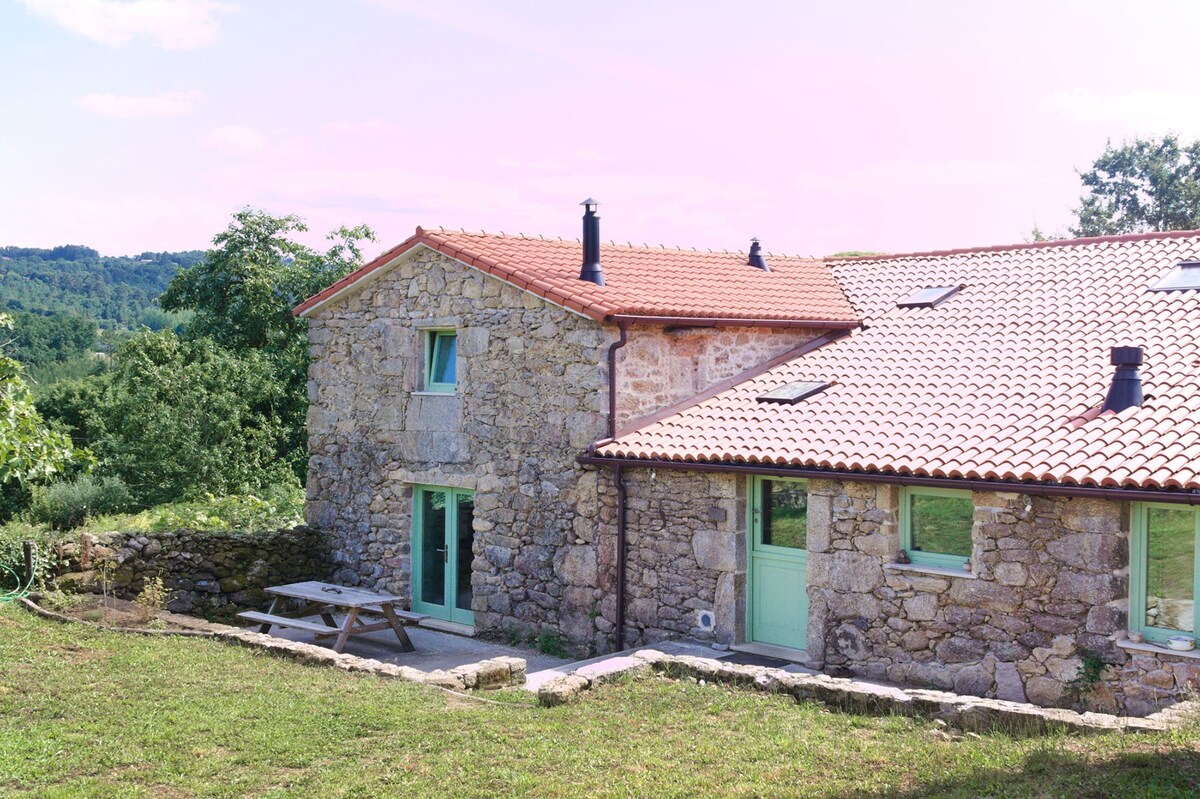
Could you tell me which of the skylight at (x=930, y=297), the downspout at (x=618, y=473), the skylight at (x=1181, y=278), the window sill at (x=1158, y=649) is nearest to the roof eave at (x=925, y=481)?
the downspout at (x=618, y=473)

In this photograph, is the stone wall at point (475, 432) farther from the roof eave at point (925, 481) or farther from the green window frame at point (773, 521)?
the green window frame at point (773, 521)

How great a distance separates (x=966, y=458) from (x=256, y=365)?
63.5 ft

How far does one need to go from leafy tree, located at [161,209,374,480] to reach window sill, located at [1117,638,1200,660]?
21.6 metres

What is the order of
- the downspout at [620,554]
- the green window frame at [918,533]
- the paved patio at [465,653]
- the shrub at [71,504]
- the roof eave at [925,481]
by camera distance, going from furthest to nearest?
the shrub at [71,504]
the downspout at [620,554]
the paved patio at [465,653]
the green window frame at [918,533]
the roof eave at [925,481]

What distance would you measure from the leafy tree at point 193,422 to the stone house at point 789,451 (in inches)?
359

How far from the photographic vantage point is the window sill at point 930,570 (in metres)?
9.48

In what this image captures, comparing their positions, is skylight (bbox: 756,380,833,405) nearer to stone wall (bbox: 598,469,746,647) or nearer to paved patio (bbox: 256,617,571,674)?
stone wall (bbox: 598,469,746,647)

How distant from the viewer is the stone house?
29.4 feet

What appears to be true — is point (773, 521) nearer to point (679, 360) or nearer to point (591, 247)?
point (679, 360)

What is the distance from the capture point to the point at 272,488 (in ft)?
74.3

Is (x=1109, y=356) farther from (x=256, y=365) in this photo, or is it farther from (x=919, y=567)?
(x=256, y=365)

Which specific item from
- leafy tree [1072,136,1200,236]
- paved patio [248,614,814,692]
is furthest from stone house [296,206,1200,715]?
leafy tree [1072,136,1200,236]

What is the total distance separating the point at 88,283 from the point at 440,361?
54.7m

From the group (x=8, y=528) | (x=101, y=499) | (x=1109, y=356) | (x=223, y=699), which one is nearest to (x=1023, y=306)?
(x=1109, y=356)
